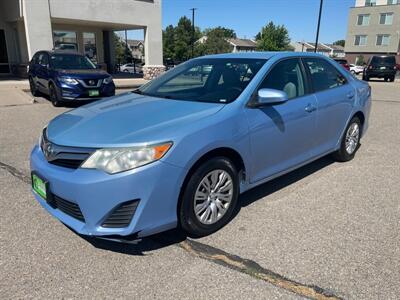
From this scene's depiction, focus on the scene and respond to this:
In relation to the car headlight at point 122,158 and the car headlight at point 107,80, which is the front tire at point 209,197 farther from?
the car headlight at point 107,80

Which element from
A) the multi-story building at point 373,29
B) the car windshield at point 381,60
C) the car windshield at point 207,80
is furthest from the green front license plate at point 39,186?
the multi-story building at point 373,29

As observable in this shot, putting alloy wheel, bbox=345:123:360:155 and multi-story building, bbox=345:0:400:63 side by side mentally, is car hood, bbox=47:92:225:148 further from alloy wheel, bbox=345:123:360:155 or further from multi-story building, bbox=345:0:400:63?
multi-story building, bbox=345:0:400:63

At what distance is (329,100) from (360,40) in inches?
2628

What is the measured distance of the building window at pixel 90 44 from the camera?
2186cm

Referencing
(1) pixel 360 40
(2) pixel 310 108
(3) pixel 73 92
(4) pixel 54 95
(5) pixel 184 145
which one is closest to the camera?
(5) pixel 184 145

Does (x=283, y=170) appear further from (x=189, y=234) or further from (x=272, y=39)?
(x=272, y=39)

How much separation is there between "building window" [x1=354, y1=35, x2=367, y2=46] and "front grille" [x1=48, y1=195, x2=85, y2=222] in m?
69.0

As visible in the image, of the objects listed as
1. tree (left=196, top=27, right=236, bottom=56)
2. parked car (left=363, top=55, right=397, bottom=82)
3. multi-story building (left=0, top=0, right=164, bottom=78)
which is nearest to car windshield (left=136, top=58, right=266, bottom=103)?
multi-story building (left=0, top=0, right=164, bottom=78)

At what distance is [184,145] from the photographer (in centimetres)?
288

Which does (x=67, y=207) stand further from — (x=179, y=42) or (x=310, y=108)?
(x=179, y=42)

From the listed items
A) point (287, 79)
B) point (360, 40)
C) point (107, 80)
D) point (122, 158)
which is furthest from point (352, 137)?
point (360, 40)

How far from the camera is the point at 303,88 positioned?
4.30 m

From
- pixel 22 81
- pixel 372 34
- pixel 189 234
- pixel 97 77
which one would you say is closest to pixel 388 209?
pixel 189 234

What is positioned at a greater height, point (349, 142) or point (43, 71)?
point (43, 71)
